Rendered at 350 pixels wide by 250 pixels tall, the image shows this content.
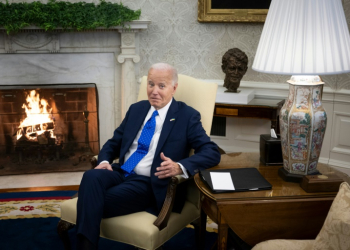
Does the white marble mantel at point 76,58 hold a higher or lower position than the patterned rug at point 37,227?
higher

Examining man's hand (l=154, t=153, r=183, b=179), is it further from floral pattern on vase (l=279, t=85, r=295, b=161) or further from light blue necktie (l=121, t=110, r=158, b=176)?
floral pattern on vase (l=279, t=85, r=295, b=161)

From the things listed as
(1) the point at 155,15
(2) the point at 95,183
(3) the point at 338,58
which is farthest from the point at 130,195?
(1) the point at 155,15

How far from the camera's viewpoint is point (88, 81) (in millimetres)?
4441

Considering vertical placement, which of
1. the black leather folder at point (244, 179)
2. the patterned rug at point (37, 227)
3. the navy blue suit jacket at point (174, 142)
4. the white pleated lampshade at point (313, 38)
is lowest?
the patterned rug at point (37, 227)

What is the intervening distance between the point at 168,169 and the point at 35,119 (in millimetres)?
2383

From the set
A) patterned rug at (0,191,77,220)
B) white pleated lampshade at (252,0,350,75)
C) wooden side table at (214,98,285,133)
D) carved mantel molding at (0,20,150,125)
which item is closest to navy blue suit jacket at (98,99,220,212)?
white pleated lampshade at (252,0,350,75)

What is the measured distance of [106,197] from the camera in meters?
2.38

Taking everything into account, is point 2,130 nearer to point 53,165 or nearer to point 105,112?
point 53,165

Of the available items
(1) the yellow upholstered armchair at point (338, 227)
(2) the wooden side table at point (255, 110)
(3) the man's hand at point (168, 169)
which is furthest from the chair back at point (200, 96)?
(1) the yellow upholstered armchair at point (338, 227)

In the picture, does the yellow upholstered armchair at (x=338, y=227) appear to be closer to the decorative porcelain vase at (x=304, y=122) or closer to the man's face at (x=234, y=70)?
the decorative porcelain vase at (x=304, y=122)

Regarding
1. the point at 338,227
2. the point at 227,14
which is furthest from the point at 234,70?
the point at 338,227

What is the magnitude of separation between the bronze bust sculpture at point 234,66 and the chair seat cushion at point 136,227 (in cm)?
177

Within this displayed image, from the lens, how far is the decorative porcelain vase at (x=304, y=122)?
2.13 meters

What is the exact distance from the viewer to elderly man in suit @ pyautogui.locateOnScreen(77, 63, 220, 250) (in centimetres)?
231
